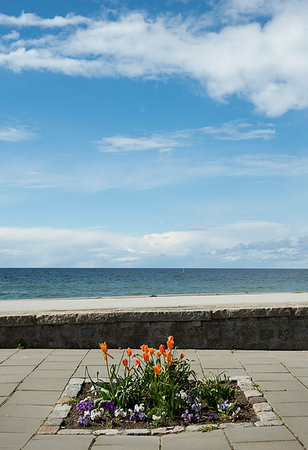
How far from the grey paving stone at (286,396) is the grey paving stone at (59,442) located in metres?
1.71

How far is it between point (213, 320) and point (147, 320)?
89 centimetres

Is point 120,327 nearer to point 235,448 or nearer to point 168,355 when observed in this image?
point 168,355

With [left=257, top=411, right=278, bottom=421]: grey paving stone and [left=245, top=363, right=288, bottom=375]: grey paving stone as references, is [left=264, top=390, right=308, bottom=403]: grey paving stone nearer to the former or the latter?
[left=257, top=411, right=278, bottom=421]: grey paving stone

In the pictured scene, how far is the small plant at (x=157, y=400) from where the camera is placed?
3529 millimetres

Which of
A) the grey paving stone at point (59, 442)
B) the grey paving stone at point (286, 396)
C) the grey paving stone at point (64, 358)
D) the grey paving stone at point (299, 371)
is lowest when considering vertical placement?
the grey paving stone at point (59, 442)

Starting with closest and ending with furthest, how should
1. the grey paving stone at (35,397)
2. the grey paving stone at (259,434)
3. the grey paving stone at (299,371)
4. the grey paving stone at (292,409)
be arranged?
the grey paving stone at (259,434), the grey paving stone at (292,409), the grey paving stone at (35,397), the grey paving stone at (299,371)

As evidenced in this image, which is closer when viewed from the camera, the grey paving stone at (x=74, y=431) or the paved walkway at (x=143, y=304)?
the grey paving stone at (x=74, y=431)

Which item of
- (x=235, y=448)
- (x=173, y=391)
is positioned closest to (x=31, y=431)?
(x=173, y=391)

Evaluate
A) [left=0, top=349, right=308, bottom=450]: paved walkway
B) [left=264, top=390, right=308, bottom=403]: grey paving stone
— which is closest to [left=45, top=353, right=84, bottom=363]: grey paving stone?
[left=0, top=349, right=308, bottom=450]: paved walkway

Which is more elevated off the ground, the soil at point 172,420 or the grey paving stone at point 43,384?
the grey paving stone at point 43,384

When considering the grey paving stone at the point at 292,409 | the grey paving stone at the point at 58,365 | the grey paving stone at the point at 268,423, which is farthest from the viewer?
the grey paving stone at the point at 58,365

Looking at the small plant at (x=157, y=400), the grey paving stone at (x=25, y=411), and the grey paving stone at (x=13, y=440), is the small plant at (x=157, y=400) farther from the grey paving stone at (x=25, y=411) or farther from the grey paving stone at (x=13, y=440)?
the grey paving stone at (x=13, y=440)

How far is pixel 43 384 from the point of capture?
4.45 m

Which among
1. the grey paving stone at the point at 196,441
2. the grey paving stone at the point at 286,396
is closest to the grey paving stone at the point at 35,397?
the grey paving stone at the point at 196,441
